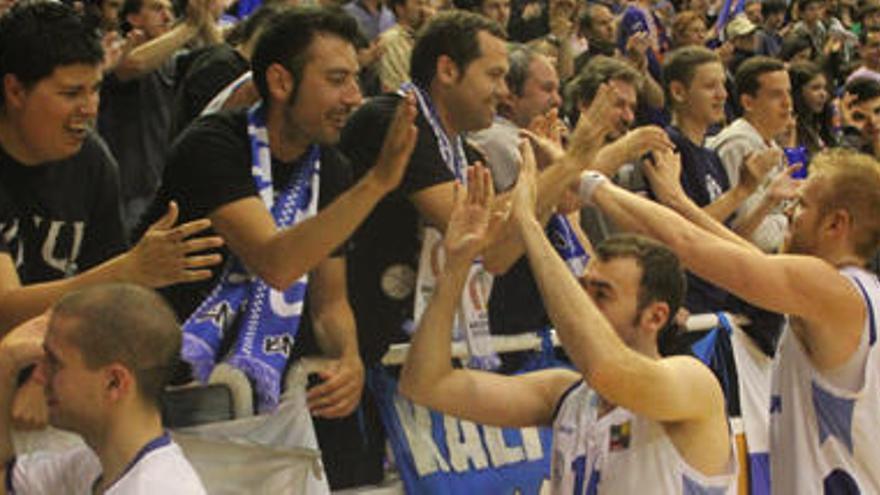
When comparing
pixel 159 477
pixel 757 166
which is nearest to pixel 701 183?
pixel 757 166

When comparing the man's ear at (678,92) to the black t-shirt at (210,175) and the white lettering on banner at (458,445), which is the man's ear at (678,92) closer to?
the white lettering on banner at (458,445)

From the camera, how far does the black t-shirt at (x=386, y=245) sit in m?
4.98

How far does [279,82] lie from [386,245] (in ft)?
2.60

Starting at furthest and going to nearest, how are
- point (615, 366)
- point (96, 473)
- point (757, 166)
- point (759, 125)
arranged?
point (759, 125)
point (757, 166)
point (615, 366)
point (96, 473)

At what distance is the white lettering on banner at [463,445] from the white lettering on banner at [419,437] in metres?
0.06

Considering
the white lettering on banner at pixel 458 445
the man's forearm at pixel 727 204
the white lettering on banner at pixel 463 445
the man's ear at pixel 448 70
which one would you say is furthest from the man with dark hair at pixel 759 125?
the white lettering on banner at pixel 463 445

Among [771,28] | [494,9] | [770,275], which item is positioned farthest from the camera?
[771,28]

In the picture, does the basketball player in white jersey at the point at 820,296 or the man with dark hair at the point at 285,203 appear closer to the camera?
the man with dark hair at the point at 285,203

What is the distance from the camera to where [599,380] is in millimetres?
3754

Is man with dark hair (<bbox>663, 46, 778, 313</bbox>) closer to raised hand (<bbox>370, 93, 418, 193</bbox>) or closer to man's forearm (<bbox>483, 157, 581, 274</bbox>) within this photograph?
man's forearm (<bbox>483, 157, 581, 274</bbox>)

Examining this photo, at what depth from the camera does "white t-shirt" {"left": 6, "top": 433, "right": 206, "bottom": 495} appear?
316 centimetres

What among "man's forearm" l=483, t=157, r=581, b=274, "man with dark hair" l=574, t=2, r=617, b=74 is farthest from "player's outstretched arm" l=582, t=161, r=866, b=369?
"man with dark hair" l=574, t=2, r=617, b=74

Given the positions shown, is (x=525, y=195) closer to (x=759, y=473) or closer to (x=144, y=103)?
(x=759, y=473)

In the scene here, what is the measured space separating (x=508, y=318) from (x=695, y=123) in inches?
75.2
